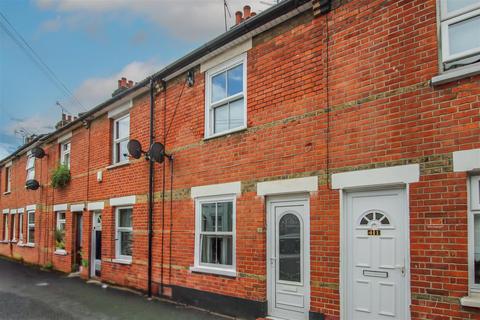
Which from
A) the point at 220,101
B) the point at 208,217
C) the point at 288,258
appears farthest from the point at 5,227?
the point at 288,258

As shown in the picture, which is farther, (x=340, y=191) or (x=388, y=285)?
(x=340, y=191)

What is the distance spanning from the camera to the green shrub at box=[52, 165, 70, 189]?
611 inches

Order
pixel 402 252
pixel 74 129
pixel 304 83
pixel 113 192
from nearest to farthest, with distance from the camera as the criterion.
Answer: pixel 402 252, pixel 304 83, pixel 113 192, pixel 74 129

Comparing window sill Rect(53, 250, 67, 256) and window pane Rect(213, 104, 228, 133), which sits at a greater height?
window pane Rect(213, 104, 228, 133)

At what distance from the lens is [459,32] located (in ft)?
17.9

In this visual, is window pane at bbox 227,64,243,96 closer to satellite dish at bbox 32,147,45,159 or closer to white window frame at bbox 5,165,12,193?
satellite dish at bbox 32,147,45,159

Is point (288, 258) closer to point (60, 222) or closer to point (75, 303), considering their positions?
point (75, 303)

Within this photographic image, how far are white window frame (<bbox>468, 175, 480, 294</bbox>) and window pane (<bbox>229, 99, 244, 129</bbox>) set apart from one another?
4434 millimetres

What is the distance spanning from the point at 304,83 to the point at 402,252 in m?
3.04

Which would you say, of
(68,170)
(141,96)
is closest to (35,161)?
(68,170)

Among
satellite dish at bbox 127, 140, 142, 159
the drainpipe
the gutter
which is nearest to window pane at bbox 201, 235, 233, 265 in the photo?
the drainpipe

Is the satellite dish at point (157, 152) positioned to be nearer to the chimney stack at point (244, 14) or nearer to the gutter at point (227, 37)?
the gutter at point (227, 37)

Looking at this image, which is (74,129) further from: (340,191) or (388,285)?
(388,285)

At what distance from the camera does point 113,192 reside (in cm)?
1255
